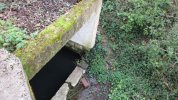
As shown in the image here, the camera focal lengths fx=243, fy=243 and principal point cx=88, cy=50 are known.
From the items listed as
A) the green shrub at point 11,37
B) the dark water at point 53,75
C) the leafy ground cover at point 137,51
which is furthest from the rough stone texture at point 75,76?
the green shrub at point 11,37

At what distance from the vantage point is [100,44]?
7652 millimetres

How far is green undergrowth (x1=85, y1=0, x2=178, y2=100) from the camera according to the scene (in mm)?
6727

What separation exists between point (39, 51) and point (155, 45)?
401cm

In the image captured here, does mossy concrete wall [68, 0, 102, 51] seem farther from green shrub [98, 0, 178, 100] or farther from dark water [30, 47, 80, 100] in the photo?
green shrub [98, 0, 178, 100]

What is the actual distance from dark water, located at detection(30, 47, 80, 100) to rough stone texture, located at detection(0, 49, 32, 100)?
4.13 metres

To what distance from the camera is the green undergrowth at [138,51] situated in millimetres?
6727

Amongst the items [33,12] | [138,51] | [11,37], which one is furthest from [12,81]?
[138,51]

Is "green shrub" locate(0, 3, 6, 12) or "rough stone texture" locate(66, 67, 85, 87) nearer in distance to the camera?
"green shrub" locate(0, 3, 6, 12)

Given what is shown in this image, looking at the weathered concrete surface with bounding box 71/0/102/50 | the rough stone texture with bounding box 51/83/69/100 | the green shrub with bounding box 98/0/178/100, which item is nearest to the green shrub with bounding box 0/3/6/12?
the weathered concrete surface with bounding box 71/0/102/50

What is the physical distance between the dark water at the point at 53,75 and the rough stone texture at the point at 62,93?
575 mm

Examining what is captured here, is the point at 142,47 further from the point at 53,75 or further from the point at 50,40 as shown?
the point at 50,40

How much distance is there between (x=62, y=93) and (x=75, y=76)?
2.29 feet

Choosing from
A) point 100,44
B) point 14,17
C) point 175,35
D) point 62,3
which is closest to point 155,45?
point 175,35

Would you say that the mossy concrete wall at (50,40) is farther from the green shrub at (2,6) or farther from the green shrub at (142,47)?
the green shrub at (142,47)
